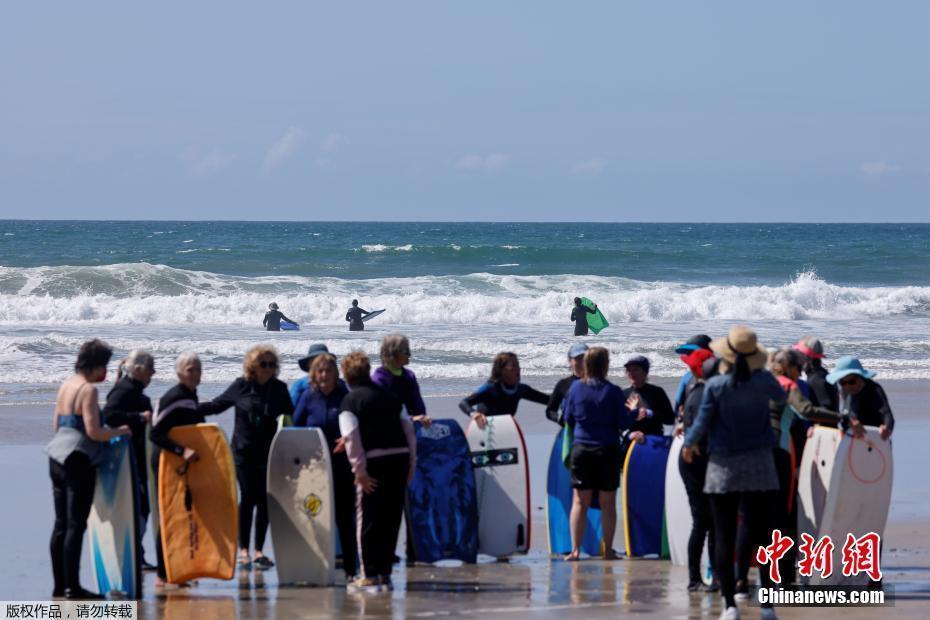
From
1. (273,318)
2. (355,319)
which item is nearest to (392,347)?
(273,318)

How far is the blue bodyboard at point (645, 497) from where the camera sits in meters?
7.48

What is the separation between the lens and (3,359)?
1888 cm

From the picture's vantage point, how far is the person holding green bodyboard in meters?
21.6

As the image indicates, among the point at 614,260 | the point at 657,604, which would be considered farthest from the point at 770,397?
the point at 614,260

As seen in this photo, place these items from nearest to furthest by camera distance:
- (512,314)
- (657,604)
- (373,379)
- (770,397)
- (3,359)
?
(770,397)
(657,604)
(373,379)
(3,359)
(512,314)

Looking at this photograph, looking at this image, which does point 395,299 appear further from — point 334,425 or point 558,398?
point 334,425

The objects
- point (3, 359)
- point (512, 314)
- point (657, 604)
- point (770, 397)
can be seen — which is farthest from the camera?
point (512, 314)

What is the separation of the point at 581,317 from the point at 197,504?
52.4 ft

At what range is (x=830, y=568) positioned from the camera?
6457 millimetres

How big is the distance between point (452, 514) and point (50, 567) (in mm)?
2299

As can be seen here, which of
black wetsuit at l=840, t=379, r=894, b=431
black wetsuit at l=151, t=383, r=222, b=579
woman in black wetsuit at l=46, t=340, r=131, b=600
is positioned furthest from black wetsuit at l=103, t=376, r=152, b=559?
black wetsuit at l=840, t=379, r=894, b=431

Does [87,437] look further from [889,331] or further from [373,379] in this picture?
[889,331]

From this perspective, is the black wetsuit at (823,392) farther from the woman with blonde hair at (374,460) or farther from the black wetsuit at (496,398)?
the woman with blonde hair at (374,460)

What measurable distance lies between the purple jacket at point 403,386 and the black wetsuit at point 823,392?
217 centimetres
